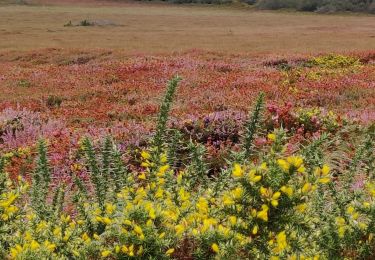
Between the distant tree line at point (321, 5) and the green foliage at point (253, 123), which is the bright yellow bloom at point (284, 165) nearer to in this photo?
the green foliage at point (253, 123)

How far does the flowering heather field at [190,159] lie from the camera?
371 cm

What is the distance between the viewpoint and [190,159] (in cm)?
1009

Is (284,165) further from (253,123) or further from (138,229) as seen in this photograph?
(253,123)

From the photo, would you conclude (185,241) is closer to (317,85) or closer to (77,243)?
(77,243)

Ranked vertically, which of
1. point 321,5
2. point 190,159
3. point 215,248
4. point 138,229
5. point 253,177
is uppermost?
point 253,177

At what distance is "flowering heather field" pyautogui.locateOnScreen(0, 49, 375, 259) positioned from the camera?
12.2ft

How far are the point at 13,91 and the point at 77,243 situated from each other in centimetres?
1678

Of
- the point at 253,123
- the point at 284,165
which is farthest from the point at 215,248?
the point at 253,123

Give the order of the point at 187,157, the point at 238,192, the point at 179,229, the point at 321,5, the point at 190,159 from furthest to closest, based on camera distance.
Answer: the point at 321,5 → the point at 190,159 → the point at 187,157 → the point at 179,229 → the point at 238,192

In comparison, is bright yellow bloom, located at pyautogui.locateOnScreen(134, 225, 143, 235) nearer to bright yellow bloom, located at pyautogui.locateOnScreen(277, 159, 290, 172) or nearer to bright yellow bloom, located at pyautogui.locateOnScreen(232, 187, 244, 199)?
bright yellow bloom, located at pyautogui.locateOnScreen(232, 187, 244, 199)

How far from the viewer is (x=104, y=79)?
21.1m

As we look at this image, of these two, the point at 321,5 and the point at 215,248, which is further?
the point at 321,5

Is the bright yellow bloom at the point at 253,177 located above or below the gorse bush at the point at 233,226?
above

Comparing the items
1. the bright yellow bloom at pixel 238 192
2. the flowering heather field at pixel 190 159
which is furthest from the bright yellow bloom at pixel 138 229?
the bright yellow bloom at pixel 238 192
